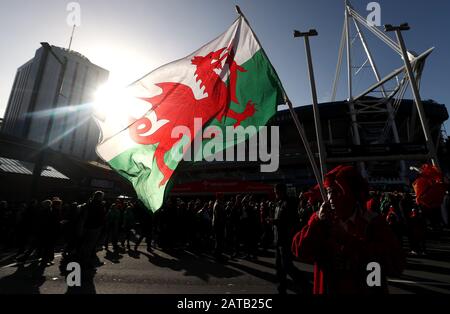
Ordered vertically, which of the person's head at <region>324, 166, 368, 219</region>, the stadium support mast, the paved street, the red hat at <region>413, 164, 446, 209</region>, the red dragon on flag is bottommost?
the paved street

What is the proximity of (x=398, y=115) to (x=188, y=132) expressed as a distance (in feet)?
135

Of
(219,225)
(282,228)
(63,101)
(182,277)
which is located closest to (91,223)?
(182,277)

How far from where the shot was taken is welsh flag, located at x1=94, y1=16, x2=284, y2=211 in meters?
4.93

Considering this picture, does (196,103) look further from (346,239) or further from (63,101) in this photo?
(63,101)

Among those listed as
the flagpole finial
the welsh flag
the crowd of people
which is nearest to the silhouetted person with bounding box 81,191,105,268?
the crowd of people

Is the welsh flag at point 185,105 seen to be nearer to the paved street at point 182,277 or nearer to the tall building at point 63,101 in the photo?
the paved street at point 182,277

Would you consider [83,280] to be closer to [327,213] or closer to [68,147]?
[327,213]

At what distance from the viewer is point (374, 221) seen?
2111 mm

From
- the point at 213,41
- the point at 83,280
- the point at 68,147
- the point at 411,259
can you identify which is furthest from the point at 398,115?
the point at 68,147

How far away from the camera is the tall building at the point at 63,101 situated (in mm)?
95312

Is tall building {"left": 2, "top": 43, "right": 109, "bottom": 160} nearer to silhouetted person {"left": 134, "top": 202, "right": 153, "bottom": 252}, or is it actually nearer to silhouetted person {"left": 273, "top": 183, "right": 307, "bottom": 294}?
silhouetted person {"left": 134, "top": 202, "right": 153, "bottom": 252}

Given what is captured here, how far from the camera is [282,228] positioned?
4902 millimetres

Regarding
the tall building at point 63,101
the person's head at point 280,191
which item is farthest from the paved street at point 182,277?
the tall building at point 63,101

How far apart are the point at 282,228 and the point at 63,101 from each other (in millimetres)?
121468
